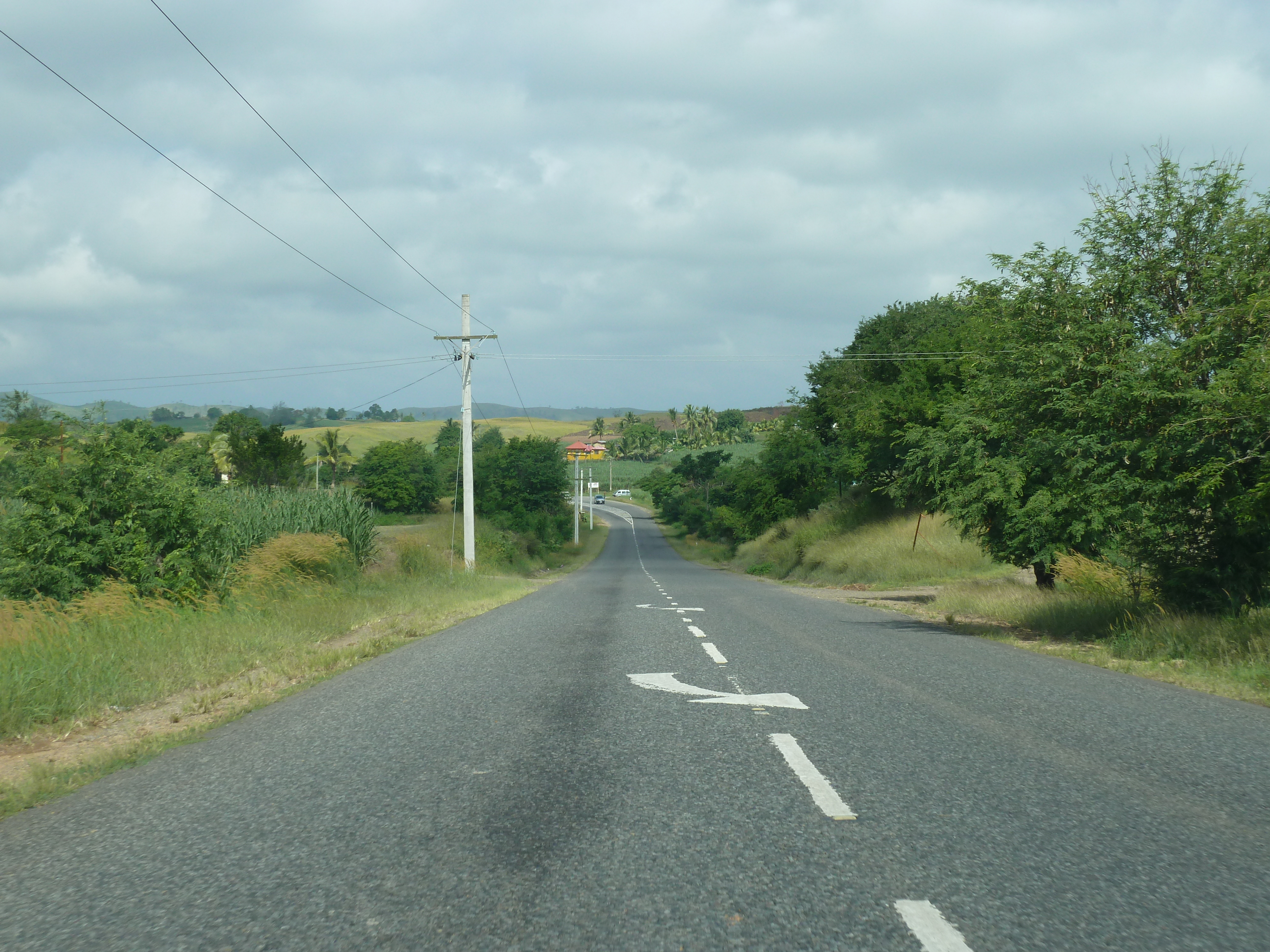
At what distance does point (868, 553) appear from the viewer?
41188mm

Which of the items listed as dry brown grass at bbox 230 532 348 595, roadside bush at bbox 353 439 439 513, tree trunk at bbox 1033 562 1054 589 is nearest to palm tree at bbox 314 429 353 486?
roadside bush at bbox 353 439 439 513

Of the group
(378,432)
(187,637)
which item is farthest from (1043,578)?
(378,432)

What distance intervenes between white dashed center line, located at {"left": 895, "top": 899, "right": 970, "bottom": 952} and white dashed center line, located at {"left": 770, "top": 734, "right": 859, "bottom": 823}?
1088 mm

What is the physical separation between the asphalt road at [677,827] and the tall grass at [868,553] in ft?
63.0

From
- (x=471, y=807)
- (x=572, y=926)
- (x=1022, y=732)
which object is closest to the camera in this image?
(x=572, y=926)

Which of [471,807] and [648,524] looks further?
[648,524]

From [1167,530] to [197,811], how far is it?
13.1 metres

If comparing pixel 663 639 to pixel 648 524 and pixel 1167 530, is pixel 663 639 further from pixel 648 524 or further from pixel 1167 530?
pixel 648 524


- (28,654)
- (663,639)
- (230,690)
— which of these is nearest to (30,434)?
(28,654)

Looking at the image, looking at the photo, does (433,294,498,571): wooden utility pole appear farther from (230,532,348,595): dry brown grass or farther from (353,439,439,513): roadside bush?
(353,439,439,513): roadside bush

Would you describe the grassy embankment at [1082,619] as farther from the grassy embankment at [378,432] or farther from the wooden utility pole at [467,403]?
the grassy embankment at [378,432]

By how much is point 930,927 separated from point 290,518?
2203 cm

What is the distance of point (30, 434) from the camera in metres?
17.2

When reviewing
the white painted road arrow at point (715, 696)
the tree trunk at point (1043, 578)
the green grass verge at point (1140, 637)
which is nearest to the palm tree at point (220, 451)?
the tree trunk at point (1043, 578)
